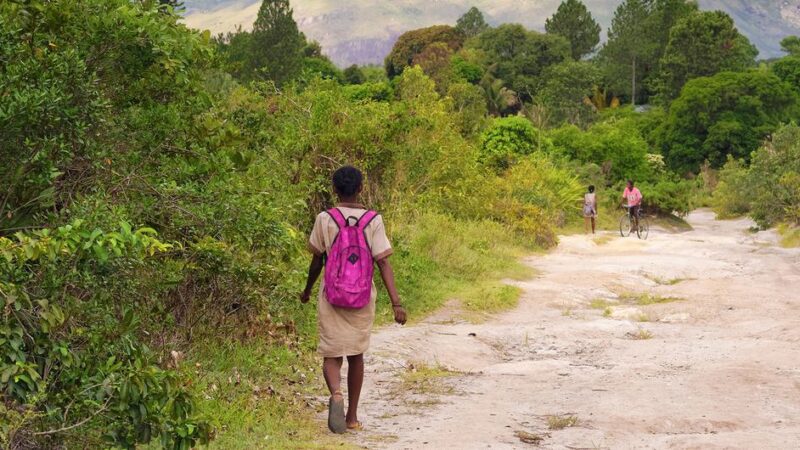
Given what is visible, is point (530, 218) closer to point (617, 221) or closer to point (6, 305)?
point (617, 221)

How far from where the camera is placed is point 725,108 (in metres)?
61.3

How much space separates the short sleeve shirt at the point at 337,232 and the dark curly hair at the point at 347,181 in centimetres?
9

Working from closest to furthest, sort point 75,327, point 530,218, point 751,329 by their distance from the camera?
point 75,327 < point 751,329 < point 530,218

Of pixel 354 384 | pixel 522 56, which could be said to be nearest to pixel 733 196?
pixel 354 384

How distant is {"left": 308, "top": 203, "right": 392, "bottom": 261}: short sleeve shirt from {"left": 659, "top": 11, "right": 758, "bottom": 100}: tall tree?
70890 millimetres

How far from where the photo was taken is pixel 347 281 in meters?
6.57

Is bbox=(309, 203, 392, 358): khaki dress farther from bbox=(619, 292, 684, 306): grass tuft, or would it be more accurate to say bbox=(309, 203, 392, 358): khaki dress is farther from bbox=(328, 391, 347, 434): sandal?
bbox=(619, 292, 684, 306): grass tuft

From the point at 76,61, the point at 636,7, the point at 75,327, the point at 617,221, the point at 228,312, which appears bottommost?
the point at 617,221

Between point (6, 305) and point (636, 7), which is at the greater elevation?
point (636, 7)

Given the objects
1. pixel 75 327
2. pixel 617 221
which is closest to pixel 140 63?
pixel 75 327

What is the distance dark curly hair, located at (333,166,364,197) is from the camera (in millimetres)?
6738

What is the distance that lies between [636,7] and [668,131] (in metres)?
31.5

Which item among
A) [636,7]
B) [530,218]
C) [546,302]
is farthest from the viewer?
[636,7]

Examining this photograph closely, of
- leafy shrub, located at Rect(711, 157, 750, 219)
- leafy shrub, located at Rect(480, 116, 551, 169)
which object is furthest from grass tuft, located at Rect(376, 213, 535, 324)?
leafy shrub, located at Rect(711, 157, 750, 219)
